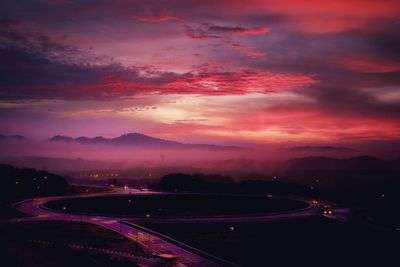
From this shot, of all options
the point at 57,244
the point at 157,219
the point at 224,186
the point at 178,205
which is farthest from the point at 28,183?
the point at 57,244

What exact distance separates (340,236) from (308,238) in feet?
22.3

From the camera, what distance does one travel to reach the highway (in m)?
54.9

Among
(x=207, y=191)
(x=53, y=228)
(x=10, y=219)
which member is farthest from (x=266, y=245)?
(x=207, y=191)

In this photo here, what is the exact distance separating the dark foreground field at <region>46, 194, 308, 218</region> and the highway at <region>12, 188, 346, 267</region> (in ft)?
22.4

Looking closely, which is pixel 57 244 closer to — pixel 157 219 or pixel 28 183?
pixel 157 219

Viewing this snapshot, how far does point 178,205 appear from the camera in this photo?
118438mm

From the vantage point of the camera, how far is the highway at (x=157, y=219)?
5494cm

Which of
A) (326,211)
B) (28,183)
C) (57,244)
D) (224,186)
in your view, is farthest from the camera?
(224,186)

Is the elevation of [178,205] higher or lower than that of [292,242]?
higher

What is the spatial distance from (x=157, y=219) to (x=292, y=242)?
27.6 m

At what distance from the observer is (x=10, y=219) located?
3356 inches

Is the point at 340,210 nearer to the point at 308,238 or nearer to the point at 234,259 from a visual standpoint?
the point at 308,238

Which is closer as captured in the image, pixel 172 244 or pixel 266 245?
pixel 172 244

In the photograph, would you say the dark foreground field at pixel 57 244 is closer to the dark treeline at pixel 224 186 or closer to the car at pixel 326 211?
the car at pixel 326 211
